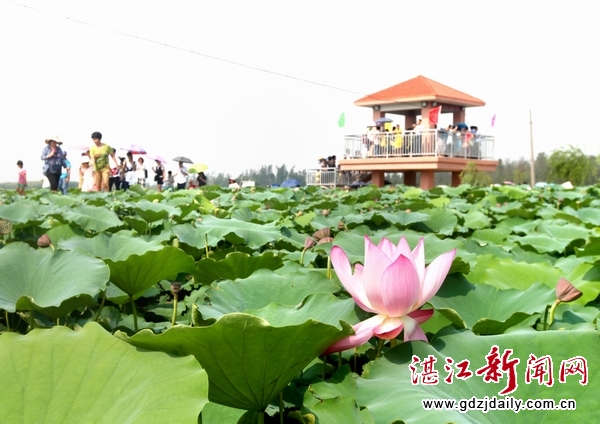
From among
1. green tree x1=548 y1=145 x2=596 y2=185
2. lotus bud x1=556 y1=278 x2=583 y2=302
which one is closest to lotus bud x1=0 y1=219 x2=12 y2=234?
lotus bud x1=556 y1=278 x2=583 y2=302

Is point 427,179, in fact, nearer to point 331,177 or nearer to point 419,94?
point 331,177

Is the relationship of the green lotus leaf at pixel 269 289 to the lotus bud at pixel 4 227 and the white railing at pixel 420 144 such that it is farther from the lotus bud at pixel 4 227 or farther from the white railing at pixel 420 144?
the white railing at pixel 420 144

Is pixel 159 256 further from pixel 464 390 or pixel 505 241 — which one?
pixel 505 241

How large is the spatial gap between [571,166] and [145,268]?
81.6 feet

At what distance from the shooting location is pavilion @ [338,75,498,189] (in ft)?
62.9

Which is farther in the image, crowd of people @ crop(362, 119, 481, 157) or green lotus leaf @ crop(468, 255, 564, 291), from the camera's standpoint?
crowd of people @ crop(362, 119, 481, 157)

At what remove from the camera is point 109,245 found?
1531mm

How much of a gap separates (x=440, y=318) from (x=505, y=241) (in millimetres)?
1364

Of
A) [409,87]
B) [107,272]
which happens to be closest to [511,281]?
[107,272]

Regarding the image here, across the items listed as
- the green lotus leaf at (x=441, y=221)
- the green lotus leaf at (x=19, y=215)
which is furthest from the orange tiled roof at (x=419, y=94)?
the green lotus leaf at (x=19, y=215)

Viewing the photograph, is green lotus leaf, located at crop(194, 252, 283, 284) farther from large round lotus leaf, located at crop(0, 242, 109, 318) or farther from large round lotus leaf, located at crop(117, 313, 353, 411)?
large round lotus leaf, located at crop(117, 313, 353, 411)

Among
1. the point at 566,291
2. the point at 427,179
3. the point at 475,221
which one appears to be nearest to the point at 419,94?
the point at 427,179

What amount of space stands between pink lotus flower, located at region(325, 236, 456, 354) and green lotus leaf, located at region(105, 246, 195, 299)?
19.5 inches

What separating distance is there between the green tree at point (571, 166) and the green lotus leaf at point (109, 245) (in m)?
23.7
